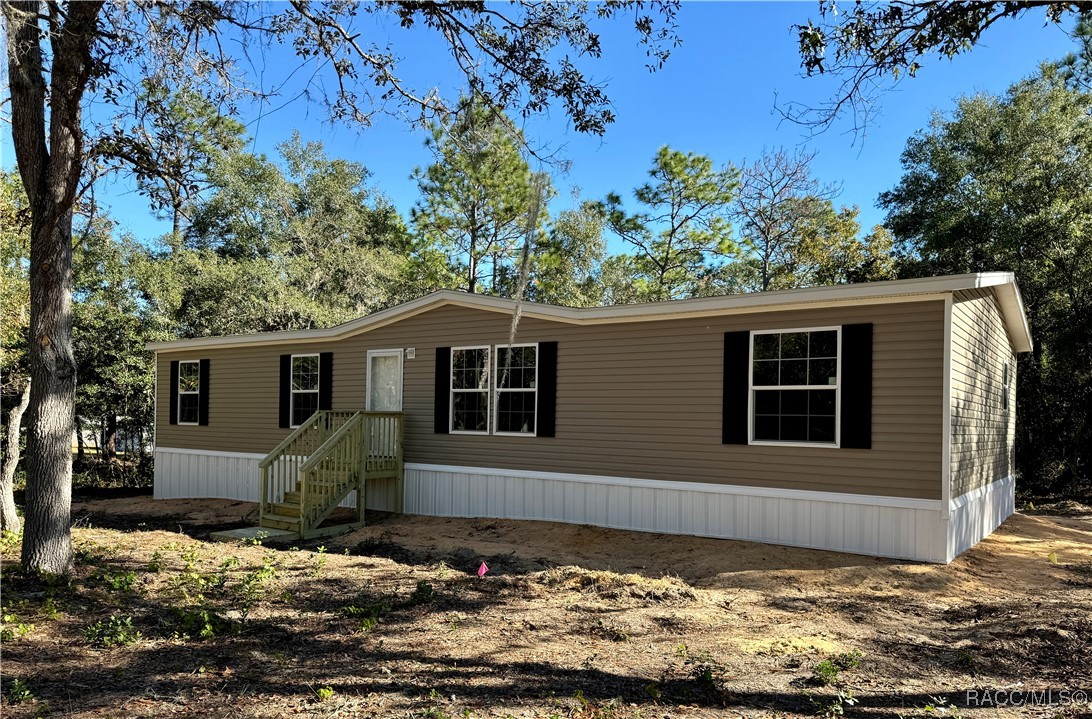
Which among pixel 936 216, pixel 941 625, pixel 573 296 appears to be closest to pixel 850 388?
pixel 941 625

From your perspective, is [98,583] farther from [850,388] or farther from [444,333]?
[850,388]

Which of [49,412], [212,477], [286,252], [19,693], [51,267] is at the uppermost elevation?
[286,252]

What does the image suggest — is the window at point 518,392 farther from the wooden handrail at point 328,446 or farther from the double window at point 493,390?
the wooden handrail at point 328,446

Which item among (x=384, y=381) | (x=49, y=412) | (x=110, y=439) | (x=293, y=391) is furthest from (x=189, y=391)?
(x=110, y=439)

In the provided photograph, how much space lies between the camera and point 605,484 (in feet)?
31.4

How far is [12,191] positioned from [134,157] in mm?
8581

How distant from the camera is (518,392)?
10.5m

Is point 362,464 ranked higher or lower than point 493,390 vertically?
lower

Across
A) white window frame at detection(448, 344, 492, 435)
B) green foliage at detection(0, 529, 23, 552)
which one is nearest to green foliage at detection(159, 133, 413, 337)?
white window frame at detection(448, 344, 492, 435)

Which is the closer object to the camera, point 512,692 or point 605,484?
point 512,692

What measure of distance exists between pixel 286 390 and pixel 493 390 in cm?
473

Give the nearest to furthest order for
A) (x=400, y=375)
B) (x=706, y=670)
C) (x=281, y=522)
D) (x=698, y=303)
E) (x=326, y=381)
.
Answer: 1. (x=706, y=670)
2. (x=698, y=303)
3. (x=281, y=522)
4. (x=400, y=375)
5. (x=326, y=381)

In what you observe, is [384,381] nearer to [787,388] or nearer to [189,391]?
[189,391]

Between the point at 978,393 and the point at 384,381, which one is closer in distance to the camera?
the point at 978,393
